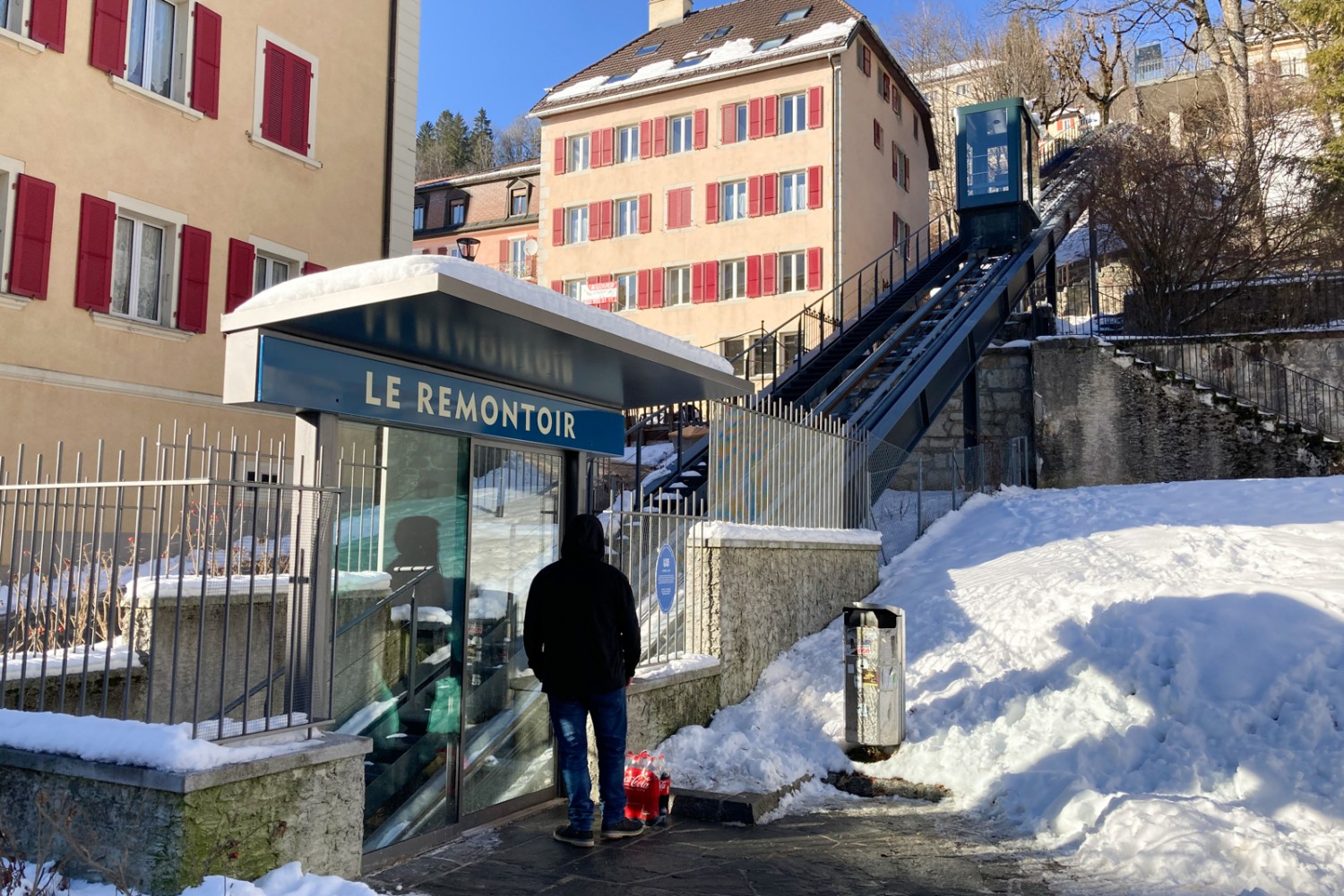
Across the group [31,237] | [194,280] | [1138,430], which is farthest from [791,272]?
[31,237]

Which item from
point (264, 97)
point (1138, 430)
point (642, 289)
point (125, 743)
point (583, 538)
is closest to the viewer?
point (125, 743)

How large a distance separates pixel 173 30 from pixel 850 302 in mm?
20255

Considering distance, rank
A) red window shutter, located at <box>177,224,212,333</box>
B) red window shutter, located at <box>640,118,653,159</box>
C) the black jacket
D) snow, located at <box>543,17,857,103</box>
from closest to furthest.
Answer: the black jacket → red window shutter, located at <box>177,224,212,333</box> → snow, located at <box>543,17,857,103</box> → red window shutter, located at <box>640,118,653,159</box>

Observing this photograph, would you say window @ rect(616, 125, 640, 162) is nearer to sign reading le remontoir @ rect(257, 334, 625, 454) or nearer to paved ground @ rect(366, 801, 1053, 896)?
sign reading le remontoir @ rect(257, 334, 625, 454)

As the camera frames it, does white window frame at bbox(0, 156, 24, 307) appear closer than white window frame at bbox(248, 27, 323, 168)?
Yes

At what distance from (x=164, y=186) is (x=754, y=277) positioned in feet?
66.3

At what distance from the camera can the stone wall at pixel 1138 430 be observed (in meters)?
21.5

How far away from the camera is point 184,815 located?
13.5 ft

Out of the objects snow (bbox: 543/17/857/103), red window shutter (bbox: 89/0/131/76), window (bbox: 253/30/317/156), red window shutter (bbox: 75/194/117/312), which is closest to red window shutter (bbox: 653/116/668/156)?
snow (bbox: 543/17/857/103)

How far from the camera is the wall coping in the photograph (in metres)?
4.12

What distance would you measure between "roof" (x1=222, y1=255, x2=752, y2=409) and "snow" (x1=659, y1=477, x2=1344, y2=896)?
2.95 meters

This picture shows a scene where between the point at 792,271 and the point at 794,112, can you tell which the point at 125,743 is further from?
the point at 794,112

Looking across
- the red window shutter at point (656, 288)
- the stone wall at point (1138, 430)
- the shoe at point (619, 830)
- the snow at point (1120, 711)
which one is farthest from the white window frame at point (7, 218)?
the red window shutter at point (656, 288)

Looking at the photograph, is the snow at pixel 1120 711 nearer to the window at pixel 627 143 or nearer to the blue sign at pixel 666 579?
the blue sign at pixel 666 579
